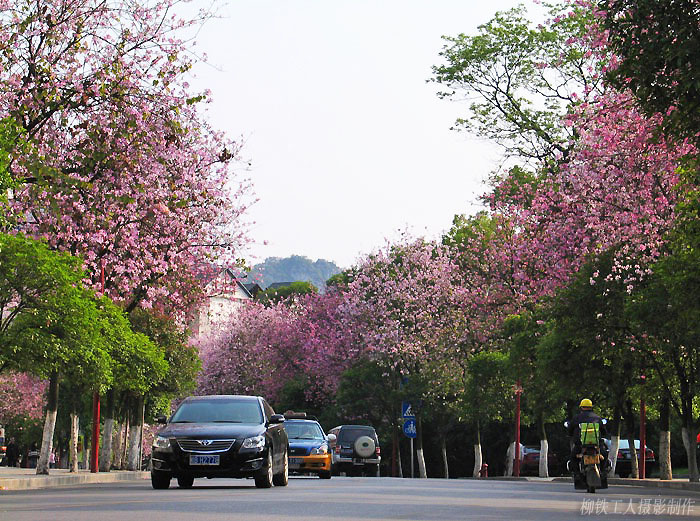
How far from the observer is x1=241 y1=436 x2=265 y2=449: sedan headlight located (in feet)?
73.1

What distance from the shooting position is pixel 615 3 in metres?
19.1

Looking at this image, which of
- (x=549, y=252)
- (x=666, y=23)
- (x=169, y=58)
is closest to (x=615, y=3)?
(x=666, y=23)

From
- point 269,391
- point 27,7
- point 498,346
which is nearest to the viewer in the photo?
point 27,7

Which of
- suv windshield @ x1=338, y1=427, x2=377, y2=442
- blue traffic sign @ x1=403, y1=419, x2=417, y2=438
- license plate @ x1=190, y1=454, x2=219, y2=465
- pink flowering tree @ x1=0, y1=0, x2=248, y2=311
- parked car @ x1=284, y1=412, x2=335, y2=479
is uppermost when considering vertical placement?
pink flowering tree @ x1=0, y1=0, x2=248, y2=311

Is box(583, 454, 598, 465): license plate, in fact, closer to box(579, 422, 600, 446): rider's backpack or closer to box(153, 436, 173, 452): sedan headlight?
box(579, 422, 600, 446): rider's backpack

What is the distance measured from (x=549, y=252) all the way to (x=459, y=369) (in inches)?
957

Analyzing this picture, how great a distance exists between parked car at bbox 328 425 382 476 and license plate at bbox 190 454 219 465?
1049 inches

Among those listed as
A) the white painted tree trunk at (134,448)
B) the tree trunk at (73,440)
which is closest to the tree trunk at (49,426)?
the tree trunk at (73,440)

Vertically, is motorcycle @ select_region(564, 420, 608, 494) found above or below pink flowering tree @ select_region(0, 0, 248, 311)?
below

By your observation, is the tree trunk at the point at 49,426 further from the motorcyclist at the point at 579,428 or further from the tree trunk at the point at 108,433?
the motorcyclist at the point at 579,428

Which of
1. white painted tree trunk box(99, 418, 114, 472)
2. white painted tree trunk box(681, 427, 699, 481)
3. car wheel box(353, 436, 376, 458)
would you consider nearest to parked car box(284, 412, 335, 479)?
white painted tree trunk box(681, 427, 699, 481)

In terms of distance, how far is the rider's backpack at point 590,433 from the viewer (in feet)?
83.3

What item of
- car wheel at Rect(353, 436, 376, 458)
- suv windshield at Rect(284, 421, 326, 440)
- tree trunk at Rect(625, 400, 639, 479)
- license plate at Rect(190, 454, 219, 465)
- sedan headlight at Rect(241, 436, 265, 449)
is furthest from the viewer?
car wheel at Rect(353, 436, 376, 458)

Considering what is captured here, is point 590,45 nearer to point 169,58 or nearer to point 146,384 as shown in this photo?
point 169,58
